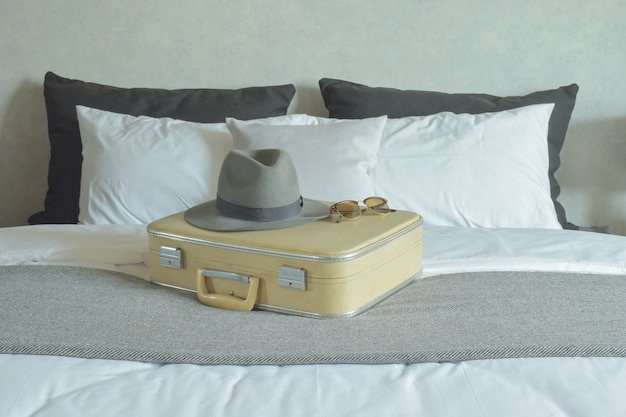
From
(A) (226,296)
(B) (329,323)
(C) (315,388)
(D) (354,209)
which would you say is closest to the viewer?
(C) (315,388)

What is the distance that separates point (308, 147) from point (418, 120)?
0.40 meters

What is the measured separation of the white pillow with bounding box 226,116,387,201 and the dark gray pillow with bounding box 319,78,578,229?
250mm

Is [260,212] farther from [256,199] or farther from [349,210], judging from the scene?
[349,210]

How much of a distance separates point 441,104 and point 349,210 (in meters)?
0.94

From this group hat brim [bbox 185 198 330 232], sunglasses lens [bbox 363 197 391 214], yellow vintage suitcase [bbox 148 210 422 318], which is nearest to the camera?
yellow vintage suitcase [bbox 148 210 422 318]

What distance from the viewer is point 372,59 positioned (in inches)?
114

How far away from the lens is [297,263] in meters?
1.65

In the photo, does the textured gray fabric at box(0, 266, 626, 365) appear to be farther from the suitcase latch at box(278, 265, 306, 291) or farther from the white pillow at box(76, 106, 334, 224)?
the white pillow at box(76, 106, 334, 224)

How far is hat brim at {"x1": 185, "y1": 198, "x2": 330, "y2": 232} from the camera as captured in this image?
1.77 metres

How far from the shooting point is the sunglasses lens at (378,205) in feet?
6.19

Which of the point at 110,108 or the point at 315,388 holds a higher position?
the point at 110,108

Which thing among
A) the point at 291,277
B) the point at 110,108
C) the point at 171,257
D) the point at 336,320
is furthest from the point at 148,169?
the point at 336,320

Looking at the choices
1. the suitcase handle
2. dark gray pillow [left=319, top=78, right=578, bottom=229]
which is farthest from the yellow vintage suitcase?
dark gray pillow [left=319, top=78, right=578, bottom=229]

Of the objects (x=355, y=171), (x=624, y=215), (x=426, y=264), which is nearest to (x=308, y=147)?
(x=355, y=171)
